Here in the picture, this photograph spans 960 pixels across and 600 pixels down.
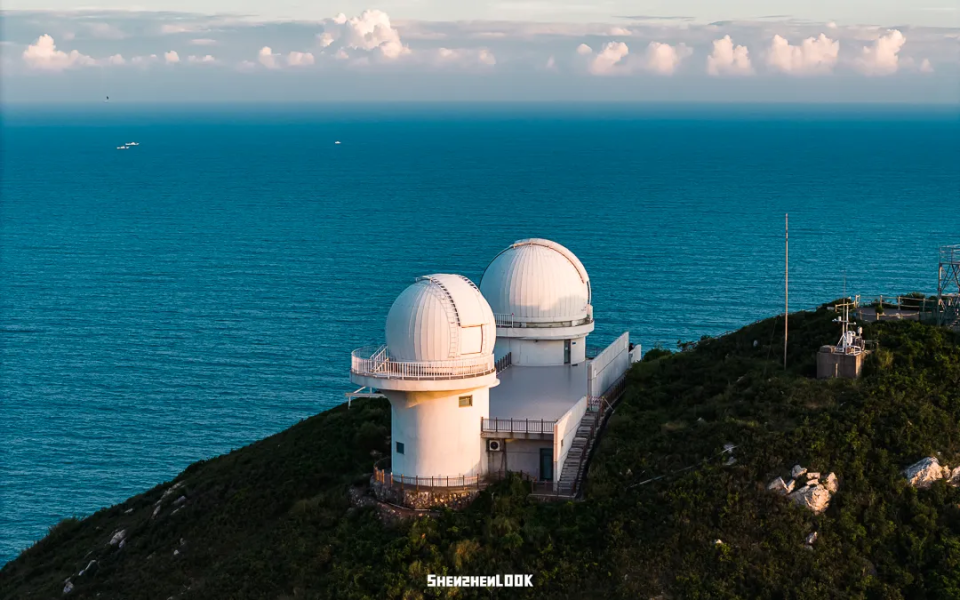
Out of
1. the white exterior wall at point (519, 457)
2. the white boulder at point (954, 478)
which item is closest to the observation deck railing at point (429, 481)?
the white exterior wall at point (519, 457)

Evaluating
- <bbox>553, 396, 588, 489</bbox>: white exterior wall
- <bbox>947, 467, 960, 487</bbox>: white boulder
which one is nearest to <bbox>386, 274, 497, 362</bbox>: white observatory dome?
<bbox>553, 396, 588, 489</bbox>: white exterior wall

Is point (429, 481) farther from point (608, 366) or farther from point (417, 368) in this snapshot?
point (608, 366)

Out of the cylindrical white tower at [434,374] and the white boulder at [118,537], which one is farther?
the white boulder at [118,537]

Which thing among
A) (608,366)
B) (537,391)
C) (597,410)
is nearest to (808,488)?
(597,410)

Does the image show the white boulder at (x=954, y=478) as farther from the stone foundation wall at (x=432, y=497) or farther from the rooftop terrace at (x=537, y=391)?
the stone foundation wall at (x=432, y=497)

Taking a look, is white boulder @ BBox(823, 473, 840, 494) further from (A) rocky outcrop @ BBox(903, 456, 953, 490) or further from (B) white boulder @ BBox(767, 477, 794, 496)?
(A) rocky outcrop @ BBox(903, 456, 953, 490)

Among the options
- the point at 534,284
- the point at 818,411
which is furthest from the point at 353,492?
the point at 818,411

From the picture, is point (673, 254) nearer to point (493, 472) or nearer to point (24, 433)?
point (24, 433)

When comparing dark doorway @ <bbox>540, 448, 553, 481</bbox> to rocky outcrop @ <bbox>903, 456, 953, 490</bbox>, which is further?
dark doorway @ <bbox>540, 448, 553, 481</bbox>
